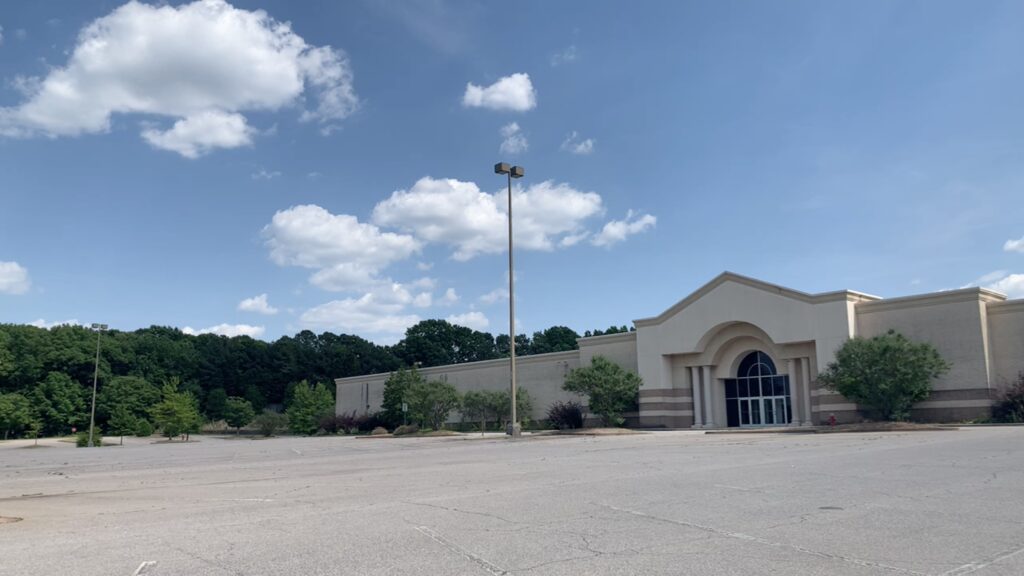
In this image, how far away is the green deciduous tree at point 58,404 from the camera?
258 ft

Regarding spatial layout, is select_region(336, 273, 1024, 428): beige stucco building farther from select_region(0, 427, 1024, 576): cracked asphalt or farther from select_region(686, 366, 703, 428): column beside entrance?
select_region(0, 427, 1024, 576): cracked asphalt

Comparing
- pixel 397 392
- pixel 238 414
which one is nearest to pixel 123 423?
pixel 238 414

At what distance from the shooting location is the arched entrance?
45812 millimetres

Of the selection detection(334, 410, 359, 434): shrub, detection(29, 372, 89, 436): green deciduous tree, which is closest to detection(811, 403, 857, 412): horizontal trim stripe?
detection(334, 410, 359, 434): shrub

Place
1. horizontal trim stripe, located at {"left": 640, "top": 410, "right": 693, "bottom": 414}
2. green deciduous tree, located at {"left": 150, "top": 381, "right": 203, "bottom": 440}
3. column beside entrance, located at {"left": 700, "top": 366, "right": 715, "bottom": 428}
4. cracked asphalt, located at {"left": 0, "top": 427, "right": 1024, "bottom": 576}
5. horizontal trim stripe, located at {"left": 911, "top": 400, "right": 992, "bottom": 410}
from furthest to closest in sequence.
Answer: green deciduous tree, located at {"left": 150, "top": 381, "right": 203, "bottom": 440} < horizontal trim stripe, located at {"left": 640, "top": 410, "right": 693, "bottom": 414} < column beside entrance, located at {"left": 700, "top": 366, "right": 715, "bottom": 428} < horizontal trim stripe, located at {"left": 911, "top": 400, "right": 992, "bottom": 410} < cracked asphalt, located at {"left": 0, "top": 427, "right": 1024, "bottom": 576}

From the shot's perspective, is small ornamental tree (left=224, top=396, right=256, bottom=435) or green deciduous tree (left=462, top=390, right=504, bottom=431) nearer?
green deciduous tree (left=462, top=390, right=504, bottom=431)

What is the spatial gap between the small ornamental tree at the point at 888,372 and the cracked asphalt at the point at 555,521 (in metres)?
20.4

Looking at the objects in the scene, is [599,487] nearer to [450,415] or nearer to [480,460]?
[480,460]

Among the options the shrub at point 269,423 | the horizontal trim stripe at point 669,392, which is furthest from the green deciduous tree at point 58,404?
the horizontal trim stripe at point 669,392

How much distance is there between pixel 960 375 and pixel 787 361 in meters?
8.92

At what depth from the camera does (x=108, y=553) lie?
25.2 ft

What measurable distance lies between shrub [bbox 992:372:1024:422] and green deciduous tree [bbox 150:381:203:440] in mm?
60083

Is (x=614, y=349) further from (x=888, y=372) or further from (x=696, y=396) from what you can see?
Answer: (x=888, y=372)

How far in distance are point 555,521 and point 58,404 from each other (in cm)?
8416
